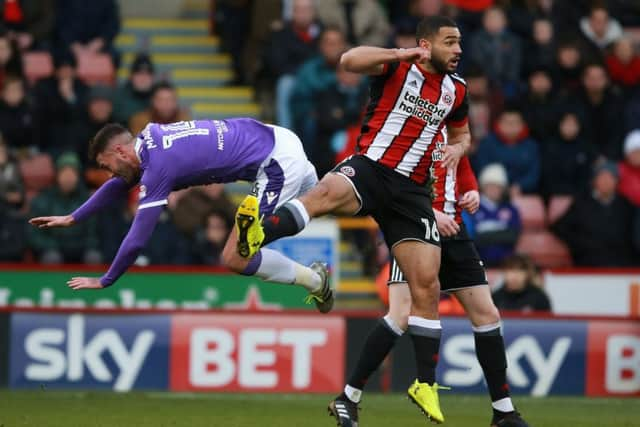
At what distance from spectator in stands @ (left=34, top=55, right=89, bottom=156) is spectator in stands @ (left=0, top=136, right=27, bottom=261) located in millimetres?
730

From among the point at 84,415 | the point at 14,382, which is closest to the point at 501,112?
the point at 14,382

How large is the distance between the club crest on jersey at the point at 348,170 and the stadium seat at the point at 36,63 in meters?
8.37

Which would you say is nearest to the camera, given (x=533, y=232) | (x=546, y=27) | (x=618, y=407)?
(x=618, y=407)

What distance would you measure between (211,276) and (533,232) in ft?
12.7

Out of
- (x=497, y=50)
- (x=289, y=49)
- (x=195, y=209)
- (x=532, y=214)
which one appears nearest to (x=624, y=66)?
(x=497, y=50)

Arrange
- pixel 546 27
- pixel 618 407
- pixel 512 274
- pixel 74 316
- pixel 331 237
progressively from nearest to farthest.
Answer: pixel 618 407, pixel 74 316, pixel 512 274, pixel 331 237, pixel 546 27

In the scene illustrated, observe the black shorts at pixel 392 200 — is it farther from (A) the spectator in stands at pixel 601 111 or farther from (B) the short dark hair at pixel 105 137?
(A) the spectator in stands at pixel 601 111

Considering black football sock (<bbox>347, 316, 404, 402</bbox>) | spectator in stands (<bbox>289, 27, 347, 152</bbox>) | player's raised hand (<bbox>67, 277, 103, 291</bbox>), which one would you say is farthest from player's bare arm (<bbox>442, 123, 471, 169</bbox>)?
spectator in stands (<bbox>289, 27, 347, 152</bbox>)

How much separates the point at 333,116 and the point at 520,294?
3301 mm

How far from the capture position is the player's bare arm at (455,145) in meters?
10.2

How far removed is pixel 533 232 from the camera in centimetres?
1747

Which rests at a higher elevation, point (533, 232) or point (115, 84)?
point (115, 84)

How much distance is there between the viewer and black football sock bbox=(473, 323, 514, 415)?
1015 cm

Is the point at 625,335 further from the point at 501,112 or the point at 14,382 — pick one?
the point at 14,382
